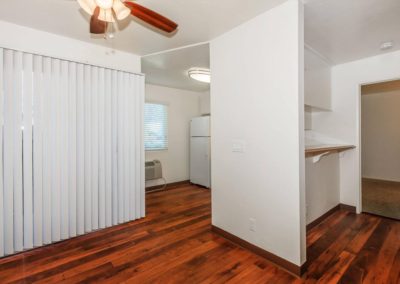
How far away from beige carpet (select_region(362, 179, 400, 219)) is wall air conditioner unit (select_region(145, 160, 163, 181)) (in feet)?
12.5

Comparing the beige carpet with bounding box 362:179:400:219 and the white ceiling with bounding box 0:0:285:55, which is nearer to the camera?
the white ceiling with bounding box 0:0:285:55

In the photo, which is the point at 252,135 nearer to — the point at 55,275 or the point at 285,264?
the point at 285,264

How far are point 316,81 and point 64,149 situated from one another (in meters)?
3.44

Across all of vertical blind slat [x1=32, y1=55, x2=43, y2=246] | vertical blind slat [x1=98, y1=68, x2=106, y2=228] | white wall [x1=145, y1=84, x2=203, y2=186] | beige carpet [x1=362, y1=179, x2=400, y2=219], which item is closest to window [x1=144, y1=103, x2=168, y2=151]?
white wall [x1=145, y1=84, x2=203, y2=186]

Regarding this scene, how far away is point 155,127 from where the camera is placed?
479cm

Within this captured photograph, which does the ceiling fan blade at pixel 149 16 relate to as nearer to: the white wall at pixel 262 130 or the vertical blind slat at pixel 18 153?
the white wall at pixel 262 130

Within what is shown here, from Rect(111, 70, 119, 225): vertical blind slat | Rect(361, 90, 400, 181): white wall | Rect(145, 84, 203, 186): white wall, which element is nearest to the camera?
Rect(111, 70, 119, 225): vertical blind slat

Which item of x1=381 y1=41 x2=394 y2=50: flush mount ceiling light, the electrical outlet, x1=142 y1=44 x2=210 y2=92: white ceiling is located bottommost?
the electrical outlet

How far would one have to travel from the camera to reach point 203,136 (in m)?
4.77

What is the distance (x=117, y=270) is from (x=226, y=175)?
1.45 m

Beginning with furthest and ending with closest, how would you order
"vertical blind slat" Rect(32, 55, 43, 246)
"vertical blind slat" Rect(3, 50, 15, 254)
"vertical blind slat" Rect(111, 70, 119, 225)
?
"vertical blind slat" Rect(111, 70, 119, 225)
"vertical blind slat" Rect(32, 55, 43, 246)
"vertical blind slat" Rect(3, 50, 15, 254)

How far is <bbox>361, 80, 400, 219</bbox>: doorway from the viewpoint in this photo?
16.6 feet

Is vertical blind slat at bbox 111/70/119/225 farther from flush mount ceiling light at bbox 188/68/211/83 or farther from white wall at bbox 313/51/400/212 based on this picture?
white wall at bbox 313/51/400/212

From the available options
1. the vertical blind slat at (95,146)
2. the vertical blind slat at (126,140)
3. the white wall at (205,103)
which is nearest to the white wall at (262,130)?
the vertical blind slat at (126,140)
